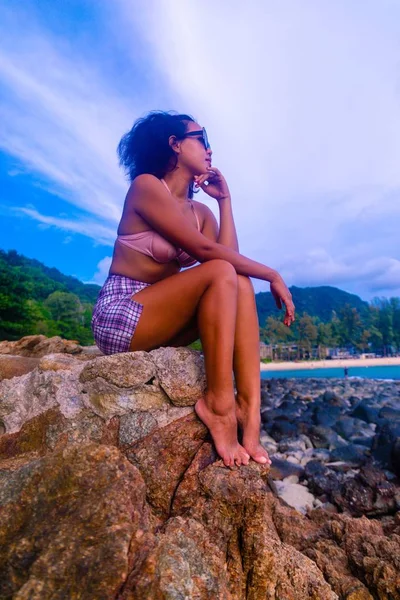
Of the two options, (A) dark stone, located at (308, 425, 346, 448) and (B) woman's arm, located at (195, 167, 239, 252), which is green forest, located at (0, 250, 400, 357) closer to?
(A) dark stone, located at (308, 425, 346, 448)

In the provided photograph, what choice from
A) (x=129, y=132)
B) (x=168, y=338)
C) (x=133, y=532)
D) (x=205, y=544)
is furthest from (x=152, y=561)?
(x=129, y=132)

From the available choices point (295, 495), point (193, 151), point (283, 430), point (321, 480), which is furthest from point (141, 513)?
point (283, 430)

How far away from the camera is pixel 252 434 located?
2477 millimetres

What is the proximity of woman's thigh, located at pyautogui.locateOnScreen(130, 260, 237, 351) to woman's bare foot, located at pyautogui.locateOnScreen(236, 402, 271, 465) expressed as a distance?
2.32 ft

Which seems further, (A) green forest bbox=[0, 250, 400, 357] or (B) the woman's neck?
(A) green forest bbox=[0, 250, 400, 357]

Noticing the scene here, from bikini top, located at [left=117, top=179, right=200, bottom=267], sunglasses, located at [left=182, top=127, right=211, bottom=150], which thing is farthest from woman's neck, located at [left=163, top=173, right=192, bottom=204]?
bikini top, located at [left=117, top=179, right=200, bottom=267]

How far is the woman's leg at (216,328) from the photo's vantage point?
2.37m

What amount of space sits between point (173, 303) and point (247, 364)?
2.14ft

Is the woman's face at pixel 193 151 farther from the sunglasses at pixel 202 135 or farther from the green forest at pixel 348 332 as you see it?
the green forest at pixel 348 332

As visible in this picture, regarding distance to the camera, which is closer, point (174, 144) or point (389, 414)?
point (174, 144)

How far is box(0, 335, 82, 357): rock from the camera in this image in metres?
3.98

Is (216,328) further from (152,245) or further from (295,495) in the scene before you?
(295,495)

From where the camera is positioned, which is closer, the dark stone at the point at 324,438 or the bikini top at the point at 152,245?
the bikini top at the point at 152,245

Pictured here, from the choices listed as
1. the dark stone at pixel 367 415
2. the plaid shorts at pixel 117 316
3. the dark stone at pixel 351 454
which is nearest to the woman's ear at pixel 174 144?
the plaid shorts at pixel 117 316
